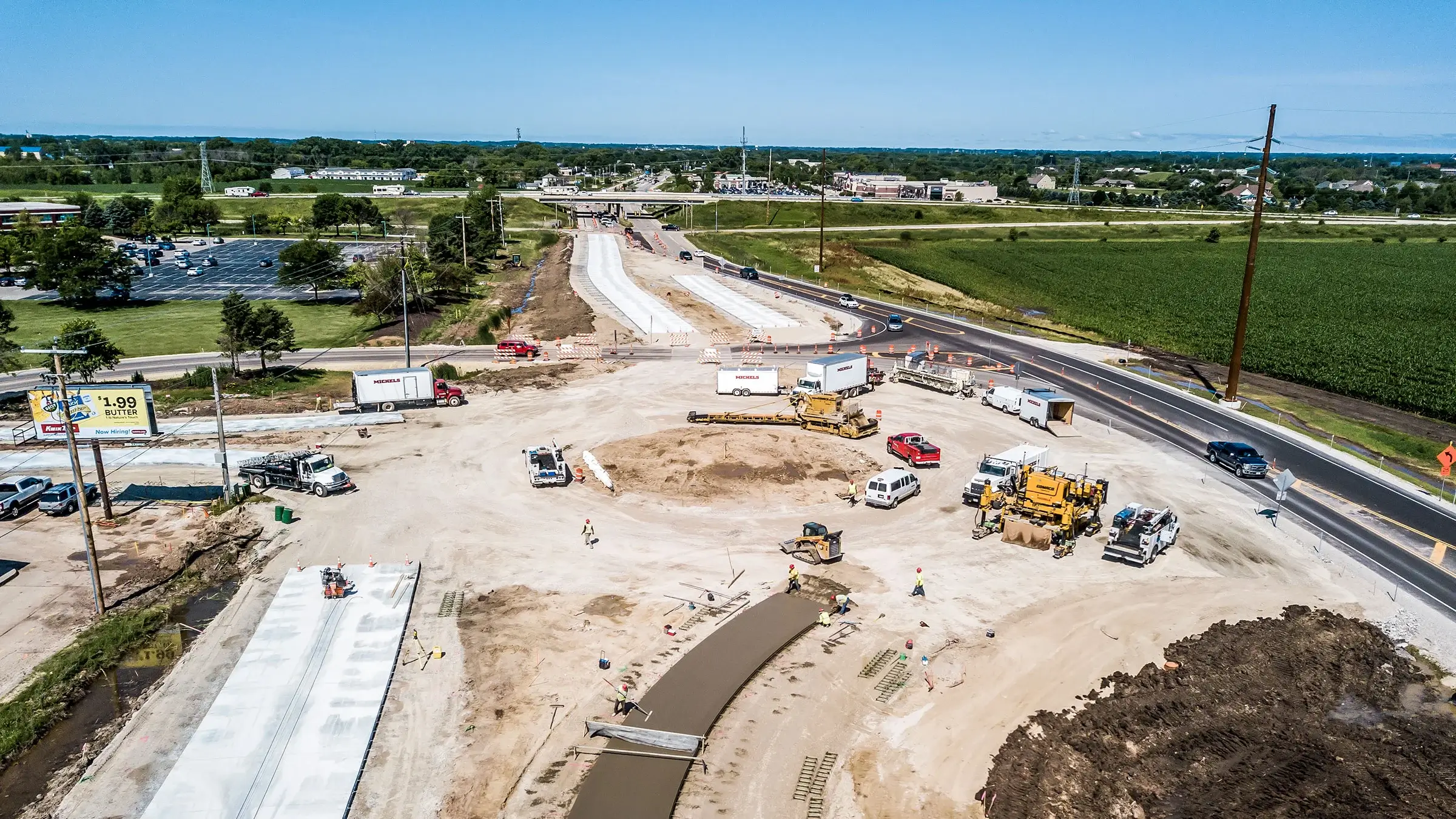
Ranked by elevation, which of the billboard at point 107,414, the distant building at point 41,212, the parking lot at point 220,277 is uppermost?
the distant building at point 41,212

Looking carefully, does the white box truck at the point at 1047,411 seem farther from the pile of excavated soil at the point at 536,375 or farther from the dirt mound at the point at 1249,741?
the pile of excavated soil at the point at 536,375

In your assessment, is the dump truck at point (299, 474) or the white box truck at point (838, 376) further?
the white box truck at point (838, 376)

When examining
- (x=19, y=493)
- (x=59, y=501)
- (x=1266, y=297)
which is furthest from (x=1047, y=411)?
(x=1266, y=297)

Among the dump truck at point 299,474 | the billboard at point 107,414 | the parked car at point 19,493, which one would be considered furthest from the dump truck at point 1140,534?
the parked car at point 19,493

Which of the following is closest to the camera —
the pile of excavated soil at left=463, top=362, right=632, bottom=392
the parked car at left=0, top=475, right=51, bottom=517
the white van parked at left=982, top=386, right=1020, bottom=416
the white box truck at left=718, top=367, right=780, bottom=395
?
the parked car at left=0, top=475, right=51, bottom=517

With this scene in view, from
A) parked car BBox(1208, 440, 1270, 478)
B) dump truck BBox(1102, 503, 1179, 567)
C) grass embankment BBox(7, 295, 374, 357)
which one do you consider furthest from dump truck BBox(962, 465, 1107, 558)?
grass embankment BBox(7, 295, 374, 357)

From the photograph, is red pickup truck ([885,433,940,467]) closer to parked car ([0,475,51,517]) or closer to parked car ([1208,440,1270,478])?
parked car ([1208,440,1270,478])

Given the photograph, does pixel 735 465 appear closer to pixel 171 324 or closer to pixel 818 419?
pixel 818 419
